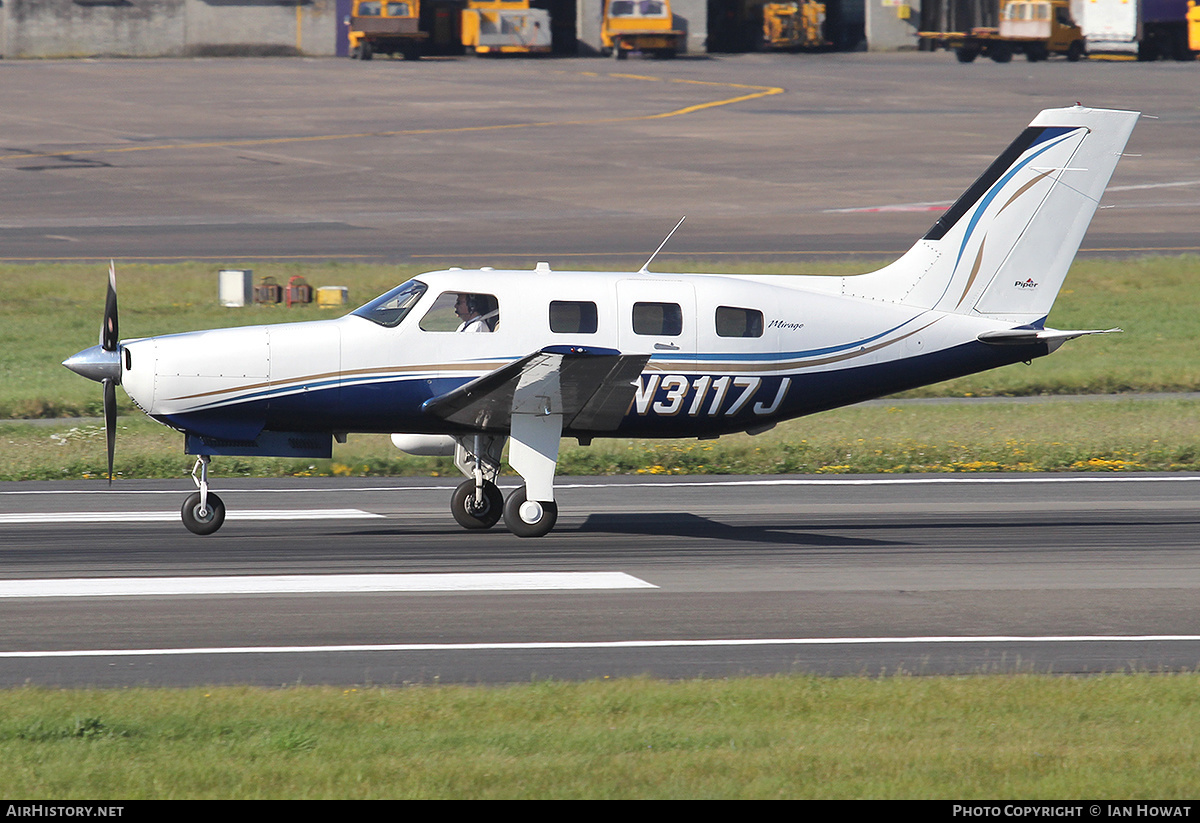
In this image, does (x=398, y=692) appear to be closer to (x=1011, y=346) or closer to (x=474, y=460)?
(x=474, y=460)

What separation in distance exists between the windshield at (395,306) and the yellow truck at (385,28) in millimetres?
60033

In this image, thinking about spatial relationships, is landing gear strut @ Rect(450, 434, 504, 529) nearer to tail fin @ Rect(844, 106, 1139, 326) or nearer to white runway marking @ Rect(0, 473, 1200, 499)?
white runway marking @ Rect(0, 473, 1200, 499)

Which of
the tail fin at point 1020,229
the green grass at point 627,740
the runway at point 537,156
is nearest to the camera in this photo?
the green grass at point 627,740

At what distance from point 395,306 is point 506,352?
4.24 ft

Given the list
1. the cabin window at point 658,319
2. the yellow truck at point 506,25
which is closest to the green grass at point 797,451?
the cabin window at point 658,319

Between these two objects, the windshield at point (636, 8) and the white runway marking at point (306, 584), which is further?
the windshield at point (636, 8)

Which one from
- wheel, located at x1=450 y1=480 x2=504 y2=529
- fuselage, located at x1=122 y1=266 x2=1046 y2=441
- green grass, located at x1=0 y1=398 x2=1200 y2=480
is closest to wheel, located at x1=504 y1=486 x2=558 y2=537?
wheel, located at x1=450 y1=480 x2=504 y2=529

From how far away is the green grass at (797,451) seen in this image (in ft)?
65.2

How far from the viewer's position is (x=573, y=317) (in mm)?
15102

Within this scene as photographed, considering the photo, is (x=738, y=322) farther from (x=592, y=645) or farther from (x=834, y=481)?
(x=592, y=645)

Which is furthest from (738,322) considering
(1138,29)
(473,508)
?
(1138,29)

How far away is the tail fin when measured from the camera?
16.5m

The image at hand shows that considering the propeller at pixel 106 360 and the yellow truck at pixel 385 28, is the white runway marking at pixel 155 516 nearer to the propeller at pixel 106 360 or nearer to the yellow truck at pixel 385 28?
the propeller at pixel 106 360
